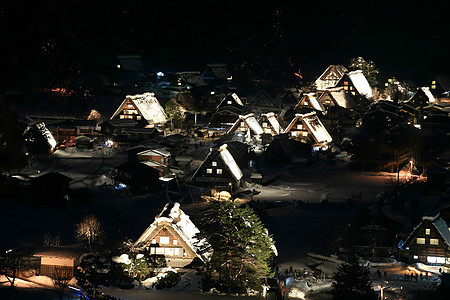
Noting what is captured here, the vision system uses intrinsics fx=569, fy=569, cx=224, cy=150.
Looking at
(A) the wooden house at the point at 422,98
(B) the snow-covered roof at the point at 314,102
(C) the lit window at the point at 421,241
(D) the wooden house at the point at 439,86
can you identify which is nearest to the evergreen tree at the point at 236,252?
(C) the lit window at the point at 421,241

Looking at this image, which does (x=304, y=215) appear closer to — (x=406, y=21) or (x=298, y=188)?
(x=298, y=188)

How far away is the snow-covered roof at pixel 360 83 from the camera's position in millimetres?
57531

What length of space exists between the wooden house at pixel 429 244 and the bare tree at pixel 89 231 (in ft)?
39.0

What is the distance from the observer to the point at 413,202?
29.5m

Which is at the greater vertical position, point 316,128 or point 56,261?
point 316,128

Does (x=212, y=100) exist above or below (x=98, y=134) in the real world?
above

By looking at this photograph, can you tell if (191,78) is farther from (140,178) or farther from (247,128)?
(140,178)

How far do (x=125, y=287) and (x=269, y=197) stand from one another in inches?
591

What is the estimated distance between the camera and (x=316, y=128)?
45281mm

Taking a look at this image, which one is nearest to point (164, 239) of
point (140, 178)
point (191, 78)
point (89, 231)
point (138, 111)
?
point (89, 231)

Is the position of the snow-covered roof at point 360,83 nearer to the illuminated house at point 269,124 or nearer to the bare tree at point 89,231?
the illuminated house at point 269,124

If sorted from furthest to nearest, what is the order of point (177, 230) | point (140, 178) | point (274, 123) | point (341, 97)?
1. point (341, 97)
2. point (274, 123)
3. point (140, 178)
4. point (177, 230)

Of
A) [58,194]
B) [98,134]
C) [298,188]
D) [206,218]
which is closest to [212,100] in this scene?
[98,134]

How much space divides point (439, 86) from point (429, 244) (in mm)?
40500
